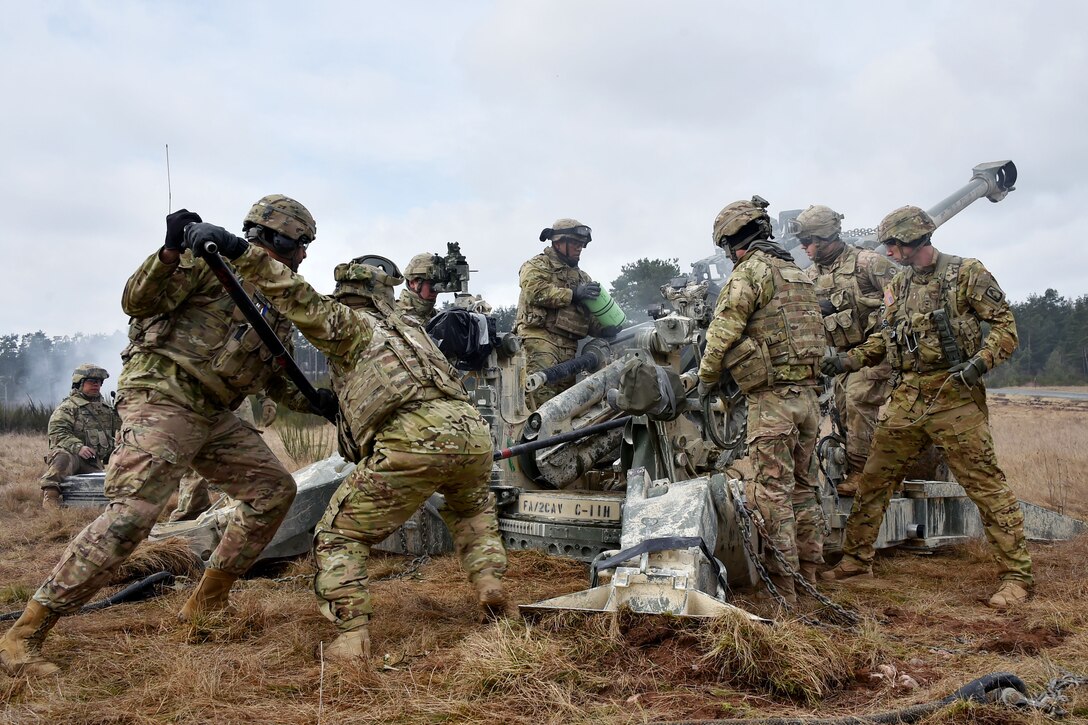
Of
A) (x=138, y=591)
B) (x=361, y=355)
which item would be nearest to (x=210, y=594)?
(x=138, y=591)

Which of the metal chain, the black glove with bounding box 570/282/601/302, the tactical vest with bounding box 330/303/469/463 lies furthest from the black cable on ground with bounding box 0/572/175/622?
the black glove with bounding box 570/282/601/302

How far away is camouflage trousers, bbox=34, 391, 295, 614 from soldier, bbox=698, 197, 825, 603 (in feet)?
8.82

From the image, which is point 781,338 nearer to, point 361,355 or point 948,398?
point 948,398

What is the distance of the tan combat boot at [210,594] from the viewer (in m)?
4.73

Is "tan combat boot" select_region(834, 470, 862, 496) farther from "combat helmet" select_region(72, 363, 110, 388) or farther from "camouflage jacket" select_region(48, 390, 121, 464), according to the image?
"combat helmet" select_region(72, 363, 110, 388)

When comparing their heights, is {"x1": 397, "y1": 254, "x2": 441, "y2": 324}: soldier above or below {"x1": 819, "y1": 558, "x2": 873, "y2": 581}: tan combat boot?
above

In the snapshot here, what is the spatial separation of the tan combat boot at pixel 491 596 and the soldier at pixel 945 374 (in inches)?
111

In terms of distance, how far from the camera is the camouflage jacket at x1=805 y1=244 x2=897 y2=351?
7.86 metres

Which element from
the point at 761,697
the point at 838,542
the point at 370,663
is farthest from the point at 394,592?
the point at 838,542

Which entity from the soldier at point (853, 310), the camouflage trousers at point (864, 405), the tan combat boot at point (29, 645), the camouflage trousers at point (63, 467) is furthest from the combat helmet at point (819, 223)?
the camouflage trousers at point (63, 467)

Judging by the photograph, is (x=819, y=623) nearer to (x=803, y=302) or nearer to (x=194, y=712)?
(x=803, y=302)

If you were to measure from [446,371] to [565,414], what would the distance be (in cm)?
259

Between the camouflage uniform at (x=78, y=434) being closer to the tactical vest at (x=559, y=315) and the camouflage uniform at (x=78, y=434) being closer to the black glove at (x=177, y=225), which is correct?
the tactical vest at (x=559, y=315)

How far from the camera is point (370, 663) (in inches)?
150
